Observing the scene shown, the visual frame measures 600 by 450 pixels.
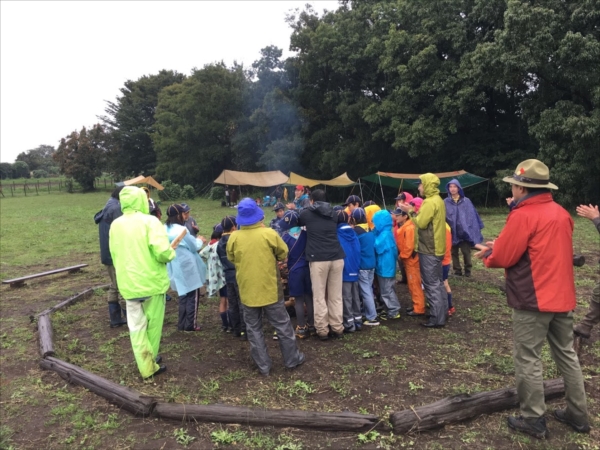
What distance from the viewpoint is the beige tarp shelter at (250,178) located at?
26.7m

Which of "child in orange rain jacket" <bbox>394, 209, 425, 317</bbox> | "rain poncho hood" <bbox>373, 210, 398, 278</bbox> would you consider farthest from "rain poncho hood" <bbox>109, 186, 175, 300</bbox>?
"child in orange rain jacket" <bbox>394, 209, 425, 317</bbox>

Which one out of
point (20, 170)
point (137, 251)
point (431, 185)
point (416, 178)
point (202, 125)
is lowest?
point (137, 251)

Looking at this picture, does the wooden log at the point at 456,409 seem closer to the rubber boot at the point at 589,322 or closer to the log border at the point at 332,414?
the log border at the point at 332,414

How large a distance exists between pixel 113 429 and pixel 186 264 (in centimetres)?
238

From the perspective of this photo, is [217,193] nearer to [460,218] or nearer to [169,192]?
[169,192]

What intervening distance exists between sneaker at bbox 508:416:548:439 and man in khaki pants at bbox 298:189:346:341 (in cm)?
240

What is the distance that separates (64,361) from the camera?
4.86m

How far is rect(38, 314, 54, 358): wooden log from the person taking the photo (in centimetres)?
503

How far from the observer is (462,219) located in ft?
25.2

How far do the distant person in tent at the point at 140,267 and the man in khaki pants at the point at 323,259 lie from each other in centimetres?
165

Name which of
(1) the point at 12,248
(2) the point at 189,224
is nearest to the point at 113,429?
(2) the point at 189,224

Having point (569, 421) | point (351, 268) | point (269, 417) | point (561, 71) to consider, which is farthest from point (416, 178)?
point (269, 417)

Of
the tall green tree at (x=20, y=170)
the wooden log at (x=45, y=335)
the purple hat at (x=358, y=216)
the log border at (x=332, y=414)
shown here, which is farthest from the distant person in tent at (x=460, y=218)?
the tall green tree at (x=20, y=170)

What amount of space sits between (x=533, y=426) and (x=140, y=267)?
3846 millimetres
